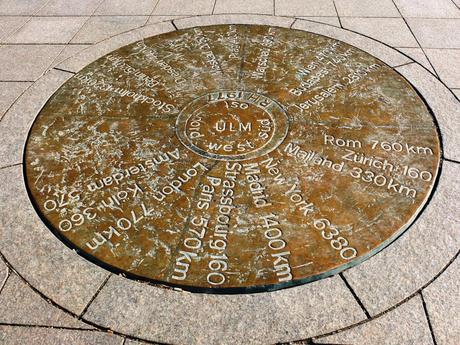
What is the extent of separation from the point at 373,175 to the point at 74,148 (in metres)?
2.52

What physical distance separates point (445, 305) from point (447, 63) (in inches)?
118

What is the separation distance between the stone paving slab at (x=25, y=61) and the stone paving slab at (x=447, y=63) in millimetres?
4345

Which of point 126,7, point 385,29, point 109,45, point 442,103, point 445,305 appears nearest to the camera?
point 445,305

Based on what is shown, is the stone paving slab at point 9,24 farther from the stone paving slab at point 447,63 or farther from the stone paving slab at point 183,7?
the stone paving slab at point 447,63

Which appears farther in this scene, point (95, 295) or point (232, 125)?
point (232, 125)

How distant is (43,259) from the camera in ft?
9.53

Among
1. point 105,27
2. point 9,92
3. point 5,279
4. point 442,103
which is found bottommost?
point 5,279

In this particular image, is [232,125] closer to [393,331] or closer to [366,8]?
[393,331]

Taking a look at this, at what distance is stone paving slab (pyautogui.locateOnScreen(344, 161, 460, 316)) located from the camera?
264cm

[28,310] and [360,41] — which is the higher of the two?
[360,41]

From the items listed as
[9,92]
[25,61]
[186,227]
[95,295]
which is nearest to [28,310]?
[95,295]

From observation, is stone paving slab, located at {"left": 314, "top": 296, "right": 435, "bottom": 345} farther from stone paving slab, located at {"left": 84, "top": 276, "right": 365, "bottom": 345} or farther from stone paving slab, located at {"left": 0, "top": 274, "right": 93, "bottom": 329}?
stone paving slab, located at {"left": 0, "top": 274, "right": 93, "bottom": 329}

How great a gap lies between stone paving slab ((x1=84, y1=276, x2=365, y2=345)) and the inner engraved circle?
1225 millimetres

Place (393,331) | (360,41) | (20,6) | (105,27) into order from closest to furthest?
(393,331) → (360,41) → (105,27) → (20,6)
